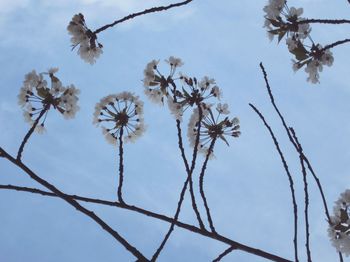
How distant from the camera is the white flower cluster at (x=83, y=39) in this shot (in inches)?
260

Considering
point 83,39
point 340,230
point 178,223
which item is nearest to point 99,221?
point 178,223

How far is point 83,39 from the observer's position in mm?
6664

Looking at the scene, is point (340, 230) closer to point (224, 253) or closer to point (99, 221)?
point (224, 253)

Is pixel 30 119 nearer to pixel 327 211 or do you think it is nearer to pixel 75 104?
pixel 75 104

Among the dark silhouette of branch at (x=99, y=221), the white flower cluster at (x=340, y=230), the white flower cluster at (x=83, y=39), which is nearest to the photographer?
the dark silhouette of branch at (x=99, y=221)

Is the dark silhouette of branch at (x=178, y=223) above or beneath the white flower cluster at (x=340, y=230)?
beneath

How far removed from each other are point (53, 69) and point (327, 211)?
14.6 ft

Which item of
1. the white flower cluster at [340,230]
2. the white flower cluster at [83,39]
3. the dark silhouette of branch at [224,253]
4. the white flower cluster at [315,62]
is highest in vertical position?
the white flower cluster at [83,39]

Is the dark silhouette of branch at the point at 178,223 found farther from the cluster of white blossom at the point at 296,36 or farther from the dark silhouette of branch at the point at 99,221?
the cluster of white blossom at the point at 296,36

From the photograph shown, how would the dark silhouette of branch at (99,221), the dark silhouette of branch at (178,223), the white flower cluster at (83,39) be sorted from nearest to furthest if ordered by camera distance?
the dark silhouette of branch at (99,221), the dark silhouette of branch at (178,223), the white flower cluster at (83,39)

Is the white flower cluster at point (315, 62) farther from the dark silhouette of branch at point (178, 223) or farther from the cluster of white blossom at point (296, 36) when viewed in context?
the dark silhouette of branch at point (178, 223)

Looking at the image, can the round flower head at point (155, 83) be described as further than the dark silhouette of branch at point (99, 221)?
Yes

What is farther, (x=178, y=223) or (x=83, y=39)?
(x=83, y=39)

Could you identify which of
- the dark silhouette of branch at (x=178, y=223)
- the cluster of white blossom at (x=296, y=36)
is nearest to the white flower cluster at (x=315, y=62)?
the cluster of white blossom at (x=296, y=36)
